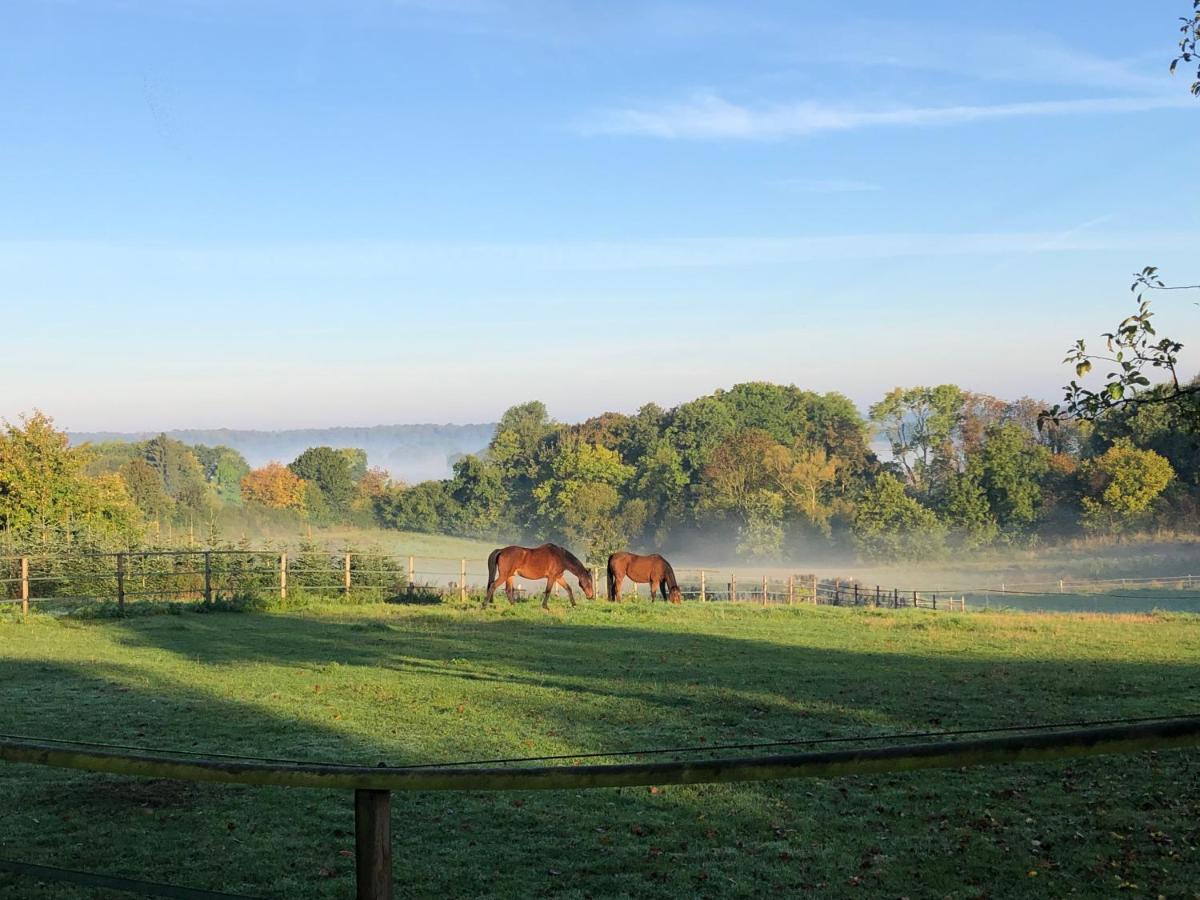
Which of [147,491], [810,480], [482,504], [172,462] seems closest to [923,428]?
[810,480]

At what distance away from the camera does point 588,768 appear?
268cm

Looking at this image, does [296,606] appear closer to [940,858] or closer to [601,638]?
[601,638]

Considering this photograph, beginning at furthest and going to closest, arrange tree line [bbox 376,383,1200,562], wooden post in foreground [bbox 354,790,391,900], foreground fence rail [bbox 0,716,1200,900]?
tree line [bbox 376,383,1200,562], wooden post in foreground [bbox 354,790,391,900], foreground fence rail [bbox 0,716,1200,900]

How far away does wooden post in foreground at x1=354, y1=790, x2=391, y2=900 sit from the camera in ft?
9.18

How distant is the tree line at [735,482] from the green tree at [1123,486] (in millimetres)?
136

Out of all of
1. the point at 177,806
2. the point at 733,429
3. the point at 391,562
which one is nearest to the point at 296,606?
the point at 391,562

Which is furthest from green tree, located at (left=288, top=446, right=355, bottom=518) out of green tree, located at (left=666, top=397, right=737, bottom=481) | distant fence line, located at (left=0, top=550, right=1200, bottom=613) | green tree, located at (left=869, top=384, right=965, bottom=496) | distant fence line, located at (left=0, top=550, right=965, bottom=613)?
distant fence line, located at (left=0, top=550, right=965, bottom=613)

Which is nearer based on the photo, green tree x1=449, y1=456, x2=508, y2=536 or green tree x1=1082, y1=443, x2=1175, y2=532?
green tree x1=1082, y1=443, x2=1175, y2=532

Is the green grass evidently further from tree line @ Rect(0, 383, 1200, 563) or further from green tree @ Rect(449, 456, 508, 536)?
green tree @ Rect(449, 456, 508, 536)

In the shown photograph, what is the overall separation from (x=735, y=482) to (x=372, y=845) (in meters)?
86.3

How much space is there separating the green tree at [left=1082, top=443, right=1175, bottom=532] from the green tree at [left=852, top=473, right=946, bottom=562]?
10.3 m

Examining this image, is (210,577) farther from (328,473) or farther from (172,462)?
(172,462)

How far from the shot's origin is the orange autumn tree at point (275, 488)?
390 ft

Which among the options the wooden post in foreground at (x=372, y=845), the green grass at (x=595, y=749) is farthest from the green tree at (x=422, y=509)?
the wooden post in foreground at (x=372, y=845)
